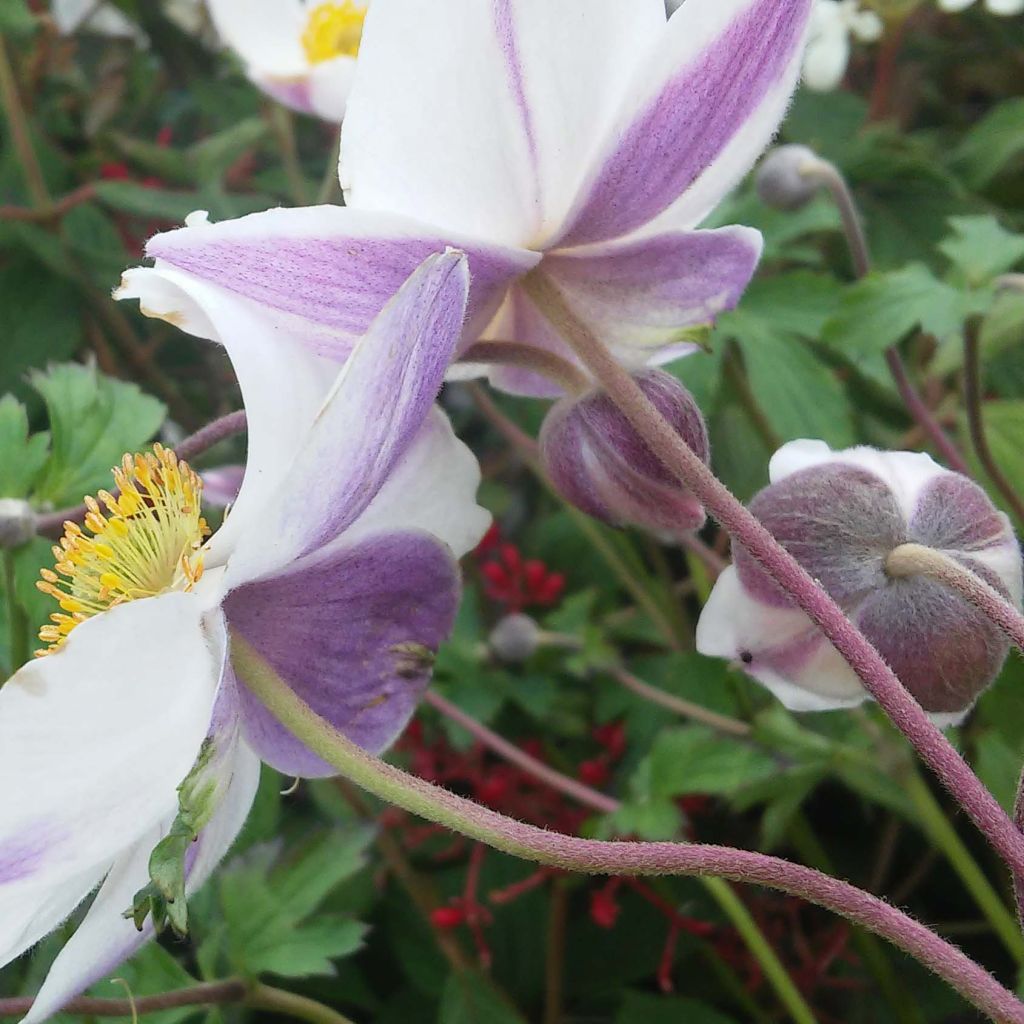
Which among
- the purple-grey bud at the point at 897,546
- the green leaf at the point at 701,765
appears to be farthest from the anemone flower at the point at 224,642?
the green leaf at the point at 701,765

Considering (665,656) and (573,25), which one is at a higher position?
(573,25)

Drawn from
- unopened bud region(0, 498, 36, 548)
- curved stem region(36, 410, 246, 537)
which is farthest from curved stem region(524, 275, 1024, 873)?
unopened bud region(0, 498, 36, 548)

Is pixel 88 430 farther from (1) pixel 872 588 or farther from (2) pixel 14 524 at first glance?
(1) pixel 872 588

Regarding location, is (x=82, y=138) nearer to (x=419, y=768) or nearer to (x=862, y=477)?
(x=419, y=768)

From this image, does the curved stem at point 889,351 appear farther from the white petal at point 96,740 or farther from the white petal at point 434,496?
the white petal at point 96,740

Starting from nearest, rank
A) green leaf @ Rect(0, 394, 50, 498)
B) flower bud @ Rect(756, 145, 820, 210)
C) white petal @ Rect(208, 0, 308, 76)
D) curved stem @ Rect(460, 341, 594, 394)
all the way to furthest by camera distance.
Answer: curved stem @ Rect(460, 341, 594, 394) → green leaf @ Rect(0, 394, 50, 498) → flower bud @ Rect(756, 145, 820, 210) → white petal @ Rect(208, 0, 308, 76)

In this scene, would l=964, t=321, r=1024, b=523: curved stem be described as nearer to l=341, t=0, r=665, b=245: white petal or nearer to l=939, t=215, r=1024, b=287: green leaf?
l=939, t=215, r=1024, b=287: green leaf

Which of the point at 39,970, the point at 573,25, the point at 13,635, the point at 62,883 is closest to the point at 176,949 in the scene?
the point at 39,970
